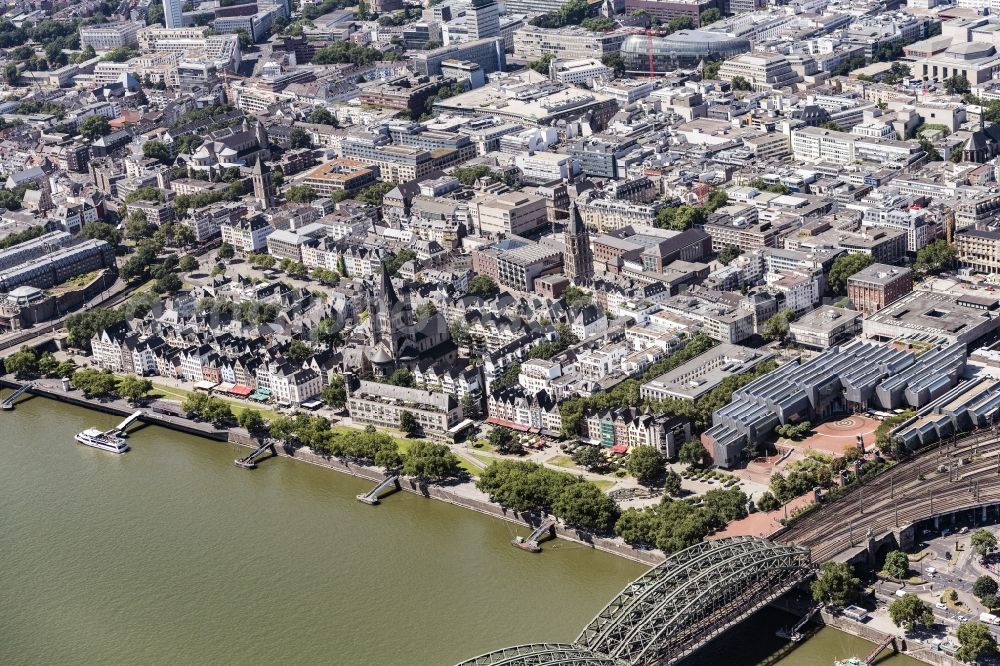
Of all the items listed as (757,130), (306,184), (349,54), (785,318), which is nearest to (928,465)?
(785,318)

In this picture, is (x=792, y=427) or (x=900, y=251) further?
(x=900, y=251)

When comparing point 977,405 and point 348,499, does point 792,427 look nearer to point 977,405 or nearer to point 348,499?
point 977,405

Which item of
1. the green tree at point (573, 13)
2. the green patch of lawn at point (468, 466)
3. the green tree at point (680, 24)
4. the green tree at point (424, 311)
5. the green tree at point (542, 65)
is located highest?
the green tree at point (573, 13)

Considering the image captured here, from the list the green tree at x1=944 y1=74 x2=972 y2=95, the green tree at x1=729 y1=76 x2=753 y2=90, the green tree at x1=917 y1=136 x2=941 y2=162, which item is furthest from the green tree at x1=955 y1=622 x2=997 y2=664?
the green tree at x1=729 y1=76 x2=753 y2=90

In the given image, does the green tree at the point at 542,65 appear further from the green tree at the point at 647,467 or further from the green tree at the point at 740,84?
the green tree at the point at 647,467

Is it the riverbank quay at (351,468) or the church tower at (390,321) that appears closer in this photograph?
the riverbank quay at (351,468)

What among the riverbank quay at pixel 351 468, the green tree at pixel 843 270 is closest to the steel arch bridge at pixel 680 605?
the riverbank quay at pixel 351 468

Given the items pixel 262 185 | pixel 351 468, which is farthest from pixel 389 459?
pixel 262 185
